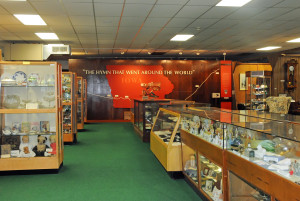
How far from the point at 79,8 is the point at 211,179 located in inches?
169

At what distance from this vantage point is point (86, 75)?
13.2m

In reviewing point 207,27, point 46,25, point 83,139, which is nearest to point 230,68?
point 207,27

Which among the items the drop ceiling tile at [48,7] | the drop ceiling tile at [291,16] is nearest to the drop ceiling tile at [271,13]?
the drop ceiling tile at [291,16]

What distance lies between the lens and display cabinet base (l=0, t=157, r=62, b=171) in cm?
Result: 492

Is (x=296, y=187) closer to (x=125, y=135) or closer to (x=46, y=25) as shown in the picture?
(x=46, y=25)

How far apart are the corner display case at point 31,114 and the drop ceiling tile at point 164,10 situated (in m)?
2.32

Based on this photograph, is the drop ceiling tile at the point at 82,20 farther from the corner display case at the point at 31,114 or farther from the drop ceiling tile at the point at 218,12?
the drop ceiling tile at the point at 218,12

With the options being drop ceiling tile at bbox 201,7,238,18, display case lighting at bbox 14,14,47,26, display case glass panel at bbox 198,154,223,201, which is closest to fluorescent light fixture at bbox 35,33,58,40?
display case lighting at bbox 14,14,47,26

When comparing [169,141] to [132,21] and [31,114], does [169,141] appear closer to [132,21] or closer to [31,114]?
[31,114]

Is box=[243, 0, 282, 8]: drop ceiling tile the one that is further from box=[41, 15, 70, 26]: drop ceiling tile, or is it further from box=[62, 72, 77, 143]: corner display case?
box=[62, 72, 77, 143]: corner display case

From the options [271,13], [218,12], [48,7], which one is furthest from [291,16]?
[48,7]

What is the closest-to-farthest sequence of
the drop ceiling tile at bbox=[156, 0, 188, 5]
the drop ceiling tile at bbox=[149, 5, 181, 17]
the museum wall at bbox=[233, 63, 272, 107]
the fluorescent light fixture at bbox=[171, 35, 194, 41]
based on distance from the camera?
1. the drop ceiling tile at bbox=[156, 0, 188, 5]
2. the drop ceiling tile at bbox=[149, 5, 181, 17]
3. the fluorescent light fixture at bbox=[171, 35, 194, 41]
4. the museum wall at bbox=[233, 63, 272, 107]

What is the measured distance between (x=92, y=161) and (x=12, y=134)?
1.63 metres

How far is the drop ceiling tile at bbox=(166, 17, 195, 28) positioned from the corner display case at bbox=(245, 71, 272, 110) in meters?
6.15
